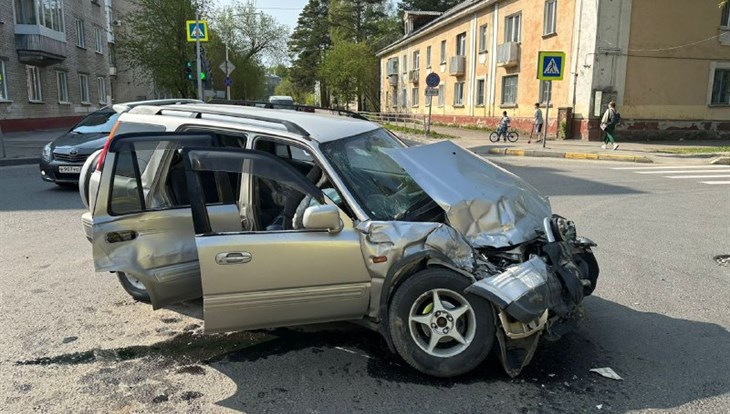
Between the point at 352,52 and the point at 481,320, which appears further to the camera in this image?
the point at 352,52

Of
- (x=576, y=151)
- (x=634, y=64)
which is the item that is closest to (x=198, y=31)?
(x=576, y=151)

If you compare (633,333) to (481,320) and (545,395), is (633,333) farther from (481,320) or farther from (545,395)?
(481,320)

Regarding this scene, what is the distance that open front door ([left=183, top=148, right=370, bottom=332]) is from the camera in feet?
10.9

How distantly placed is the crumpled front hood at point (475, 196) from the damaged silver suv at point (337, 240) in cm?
1

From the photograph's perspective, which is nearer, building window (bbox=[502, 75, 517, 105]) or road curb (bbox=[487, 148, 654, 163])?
road curb (bbox=[487, 148, 654, 163])

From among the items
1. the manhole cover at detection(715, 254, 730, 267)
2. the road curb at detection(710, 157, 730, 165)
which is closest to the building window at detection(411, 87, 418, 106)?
the road curb at detection(710, 157, 730, 165)

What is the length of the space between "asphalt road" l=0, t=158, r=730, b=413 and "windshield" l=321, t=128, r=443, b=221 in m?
1.05

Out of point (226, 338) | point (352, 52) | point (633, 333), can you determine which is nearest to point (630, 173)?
point (633, 333)

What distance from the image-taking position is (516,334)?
10.8ft

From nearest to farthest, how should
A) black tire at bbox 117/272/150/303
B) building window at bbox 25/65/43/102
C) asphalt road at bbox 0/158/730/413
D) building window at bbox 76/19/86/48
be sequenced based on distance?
asphalt road at bbox 0/158/730/413, black tire at bbox 117/272/150/303, building window at bbox 25/65/43/102, building window at bbox 76/19/86/48

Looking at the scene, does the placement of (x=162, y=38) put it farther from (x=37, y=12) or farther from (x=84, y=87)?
(x=84, y=87)

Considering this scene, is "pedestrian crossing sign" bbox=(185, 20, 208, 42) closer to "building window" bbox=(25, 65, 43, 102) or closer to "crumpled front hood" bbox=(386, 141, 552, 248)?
"building window" bbox=(25, 65, 43, 102)

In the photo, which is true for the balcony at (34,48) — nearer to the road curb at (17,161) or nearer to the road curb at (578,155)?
the road curb at (17,161)

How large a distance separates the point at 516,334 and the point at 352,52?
57.6 m
